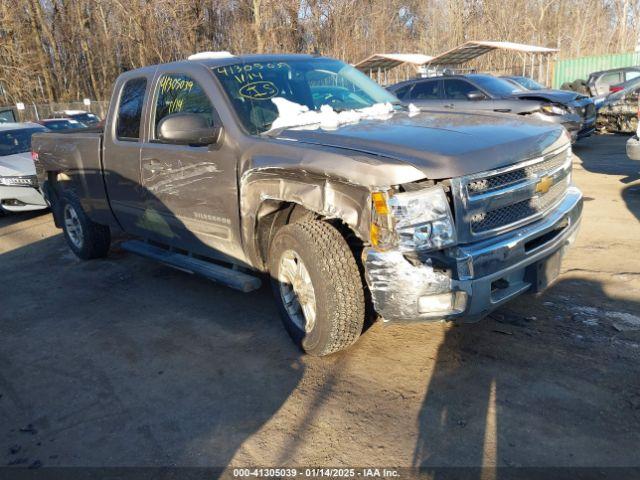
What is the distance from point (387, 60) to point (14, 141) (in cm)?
1597

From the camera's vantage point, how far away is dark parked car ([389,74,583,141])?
1071 cm

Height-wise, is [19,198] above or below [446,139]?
below

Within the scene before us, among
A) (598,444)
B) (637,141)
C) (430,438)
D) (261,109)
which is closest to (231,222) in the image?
(261,109)

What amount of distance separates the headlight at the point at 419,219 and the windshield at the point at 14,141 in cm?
914

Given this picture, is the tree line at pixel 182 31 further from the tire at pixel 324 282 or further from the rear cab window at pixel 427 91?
the tire at pixel 324 282

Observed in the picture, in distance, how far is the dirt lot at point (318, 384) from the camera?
108 inches

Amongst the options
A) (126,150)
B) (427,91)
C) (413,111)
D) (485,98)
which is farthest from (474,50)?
(126,150)

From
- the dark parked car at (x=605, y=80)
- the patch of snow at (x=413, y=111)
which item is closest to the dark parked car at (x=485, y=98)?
the patch of snow at (x=413, y=111)

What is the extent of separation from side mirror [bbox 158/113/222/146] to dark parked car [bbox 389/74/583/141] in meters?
7.28

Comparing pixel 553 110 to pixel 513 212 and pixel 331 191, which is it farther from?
pixel 331 191

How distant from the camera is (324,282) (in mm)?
3285

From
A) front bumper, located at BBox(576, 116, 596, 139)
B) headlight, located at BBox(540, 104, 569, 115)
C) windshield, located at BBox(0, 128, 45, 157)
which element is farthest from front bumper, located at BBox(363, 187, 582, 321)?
front bumper, located at BBox(576, 116, 596, 139)

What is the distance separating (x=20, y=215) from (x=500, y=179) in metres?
9.06

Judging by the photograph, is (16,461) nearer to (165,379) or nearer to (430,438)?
(165,379)
